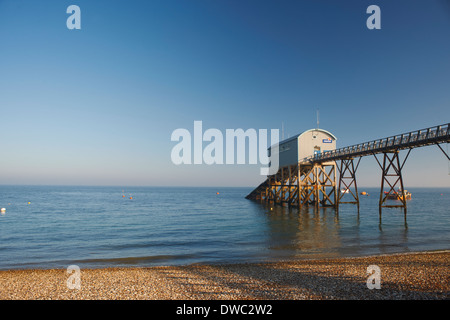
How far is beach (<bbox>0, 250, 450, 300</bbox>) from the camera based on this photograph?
8.11 meters

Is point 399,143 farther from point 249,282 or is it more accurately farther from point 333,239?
point 249,282

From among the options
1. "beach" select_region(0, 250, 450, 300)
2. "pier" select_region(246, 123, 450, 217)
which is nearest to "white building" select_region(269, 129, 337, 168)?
"pier" select_region(246, 123, 450, 217)

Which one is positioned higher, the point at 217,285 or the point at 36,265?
the point at 217,285

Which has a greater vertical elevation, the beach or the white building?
the white building

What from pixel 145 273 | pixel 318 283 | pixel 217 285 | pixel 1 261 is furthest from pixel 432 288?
pixel 1 261

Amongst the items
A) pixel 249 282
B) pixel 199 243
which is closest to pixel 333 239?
pixel 199 243

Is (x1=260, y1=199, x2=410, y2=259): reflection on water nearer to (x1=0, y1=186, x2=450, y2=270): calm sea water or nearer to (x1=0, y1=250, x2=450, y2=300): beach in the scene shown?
(x1=0, y1=186, x2=450, y2=270): calm sea water

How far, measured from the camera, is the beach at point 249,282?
8109 mm

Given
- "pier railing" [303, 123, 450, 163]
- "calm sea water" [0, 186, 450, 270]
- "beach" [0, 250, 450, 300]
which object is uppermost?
"pier railing" [303, 123, 450, 163]

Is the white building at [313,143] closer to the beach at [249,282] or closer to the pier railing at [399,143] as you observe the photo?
the pier railing at [399,143]

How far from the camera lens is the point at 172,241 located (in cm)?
1984

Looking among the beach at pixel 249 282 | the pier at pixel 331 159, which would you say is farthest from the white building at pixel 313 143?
the beach at pixel 249 282
